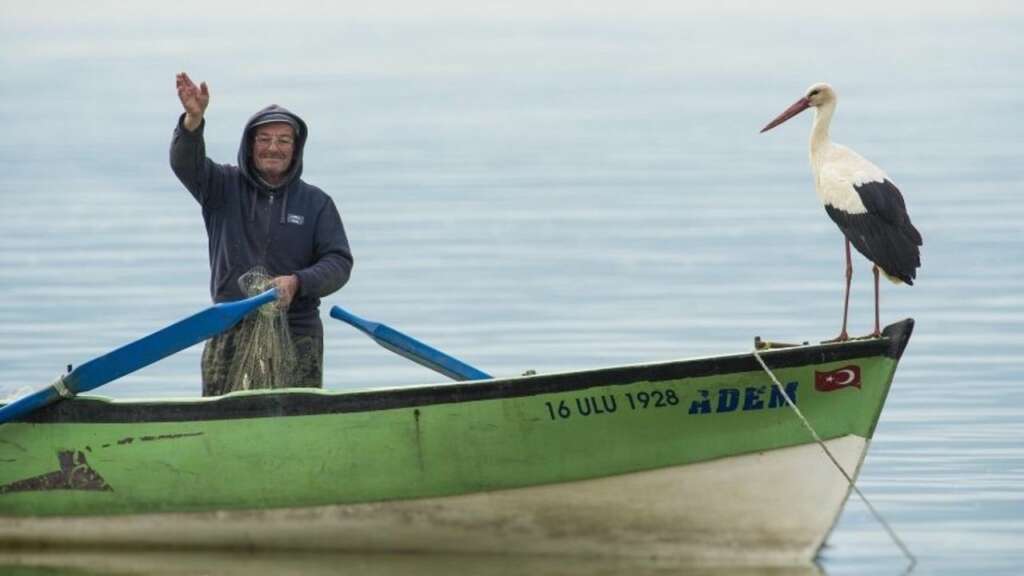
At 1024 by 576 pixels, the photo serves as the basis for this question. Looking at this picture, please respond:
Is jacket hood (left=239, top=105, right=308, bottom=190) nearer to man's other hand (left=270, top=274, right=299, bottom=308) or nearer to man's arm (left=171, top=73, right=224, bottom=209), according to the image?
man's arm (left=171, top=73, right=224, bottom=209)

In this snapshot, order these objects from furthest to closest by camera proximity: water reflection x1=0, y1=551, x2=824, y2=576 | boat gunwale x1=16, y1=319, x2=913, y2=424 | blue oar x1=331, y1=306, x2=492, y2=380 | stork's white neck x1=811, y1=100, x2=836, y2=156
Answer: blue oar x1=331, y1=306, x2=492, y2=380 → stork's white neck x1=811, y1=100, x2=836, y2=156 → water reflection x1=0, y1=551, x2=824, y2=576 → boat gunwale x1=16, y1=319, x2=913, y2=424

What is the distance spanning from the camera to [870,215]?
11828 mm

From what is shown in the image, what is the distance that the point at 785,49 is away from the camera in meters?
75.4

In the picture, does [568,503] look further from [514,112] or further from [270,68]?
[270,68]

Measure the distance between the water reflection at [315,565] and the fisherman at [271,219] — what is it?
0.75 meters

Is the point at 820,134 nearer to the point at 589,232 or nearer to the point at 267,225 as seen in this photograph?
the point at 267,225

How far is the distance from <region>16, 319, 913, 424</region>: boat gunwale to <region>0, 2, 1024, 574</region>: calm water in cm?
67

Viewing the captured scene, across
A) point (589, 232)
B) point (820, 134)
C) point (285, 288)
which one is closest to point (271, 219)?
point (285, 288)

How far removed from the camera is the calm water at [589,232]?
15398 mm

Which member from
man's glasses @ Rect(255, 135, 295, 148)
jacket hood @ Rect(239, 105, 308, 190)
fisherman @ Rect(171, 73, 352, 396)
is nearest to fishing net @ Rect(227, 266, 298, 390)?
fisherman @ Rect(171, 73, 352, 396)

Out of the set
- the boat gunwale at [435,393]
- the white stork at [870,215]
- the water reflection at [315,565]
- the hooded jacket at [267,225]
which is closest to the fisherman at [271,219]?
the hooded jacket at [267,225]

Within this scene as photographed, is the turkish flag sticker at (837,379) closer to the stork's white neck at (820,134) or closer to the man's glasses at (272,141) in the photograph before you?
the stork's white neck at (820,134)

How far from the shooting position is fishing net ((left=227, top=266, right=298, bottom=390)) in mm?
11852

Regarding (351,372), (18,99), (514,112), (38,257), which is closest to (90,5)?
(18,99)
